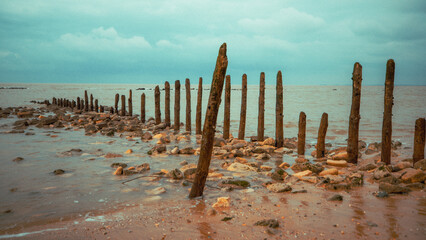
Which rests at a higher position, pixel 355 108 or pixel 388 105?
pixel 388 105

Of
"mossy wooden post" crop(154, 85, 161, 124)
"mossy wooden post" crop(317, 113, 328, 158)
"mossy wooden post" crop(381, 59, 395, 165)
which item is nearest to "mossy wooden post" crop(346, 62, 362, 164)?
"mossy wooden post" crop(381, 59, 395, 165)

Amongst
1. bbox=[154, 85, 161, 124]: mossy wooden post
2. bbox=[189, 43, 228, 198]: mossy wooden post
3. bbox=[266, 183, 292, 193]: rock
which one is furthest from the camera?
bbox=[154, 85, 161, 124]: mossy wooden post

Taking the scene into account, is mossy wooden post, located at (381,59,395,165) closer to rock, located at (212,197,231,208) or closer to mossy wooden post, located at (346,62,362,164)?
mossy wooden post, located at (346,62,362,164)

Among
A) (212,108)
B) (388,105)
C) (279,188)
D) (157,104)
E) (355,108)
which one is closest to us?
(212,108)

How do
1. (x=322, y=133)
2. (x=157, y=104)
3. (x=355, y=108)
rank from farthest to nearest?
(x=157, y=104) → (x=322, y=133) → (x=355, y=108)

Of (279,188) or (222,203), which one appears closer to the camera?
(222,203)

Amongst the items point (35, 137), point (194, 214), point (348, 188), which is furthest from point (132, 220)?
point (35, 137)

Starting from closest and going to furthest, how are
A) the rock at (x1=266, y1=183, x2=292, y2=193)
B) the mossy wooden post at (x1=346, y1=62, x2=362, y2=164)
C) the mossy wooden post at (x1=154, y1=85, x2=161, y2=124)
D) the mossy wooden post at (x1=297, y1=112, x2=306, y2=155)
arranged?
the rock at (x1=266, y1=183, x2=292, y2=193) < the mossy wooden post at (x1=346, y1=62, x2=362, y2=164) < the mossy wooden post at (x1=297, y1=112, x2=306, y2=155) < the mossy wooden post at (x1=154, y1=85, x2=161, y2=124)

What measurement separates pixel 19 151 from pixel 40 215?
675 centimetres

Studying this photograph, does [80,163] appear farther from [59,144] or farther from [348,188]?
[348,188]

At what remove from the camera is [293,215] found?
4586 mm

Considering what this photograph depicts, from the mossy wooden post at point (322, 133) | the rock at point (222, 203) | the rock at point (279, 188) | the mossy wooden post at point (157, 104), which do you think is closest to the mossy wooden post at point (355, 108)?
the mossy wooden post at point (322, 133)

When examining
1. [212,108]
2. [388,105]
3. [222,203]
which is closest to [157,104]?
[388,105]

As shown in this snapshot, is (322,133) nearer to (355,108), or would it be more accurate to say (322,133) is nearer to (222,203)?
(355,108)
